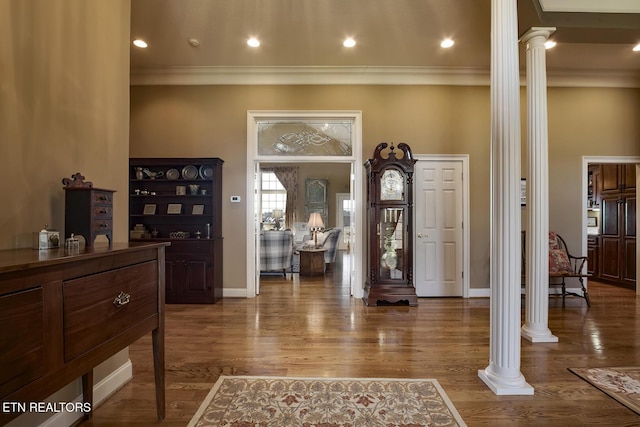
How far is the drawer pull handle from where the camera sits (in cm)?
141

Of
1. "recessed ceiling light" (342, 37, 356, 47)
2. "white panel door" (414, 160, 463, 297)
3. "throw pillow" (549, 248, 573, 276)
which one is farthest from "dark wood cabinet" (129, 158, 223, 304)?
"throw pillow" (549, 248, 573, 276)

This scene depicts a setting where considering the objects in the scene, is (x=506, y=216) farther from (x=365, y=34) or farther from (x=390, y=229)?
(x=365, y=34)

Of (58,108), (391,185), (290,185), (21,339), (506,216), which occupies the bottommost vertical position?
(21,339)

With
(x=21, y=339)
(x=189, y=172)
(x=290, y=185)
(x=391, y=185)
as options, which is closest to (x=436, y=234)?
(x=391, y=185)

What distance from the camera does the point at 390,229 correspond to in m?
4.34

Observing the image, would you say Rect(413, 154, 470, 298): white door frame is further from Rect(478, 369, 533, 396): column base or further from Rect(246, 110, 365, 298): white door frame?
Rect(478, 369, 533, 396): column base

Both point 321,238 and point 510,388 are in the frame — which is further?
point 321,238

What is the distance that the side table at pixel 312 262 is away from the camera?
6430 mm

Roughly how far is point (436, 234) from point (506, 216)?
2589mm

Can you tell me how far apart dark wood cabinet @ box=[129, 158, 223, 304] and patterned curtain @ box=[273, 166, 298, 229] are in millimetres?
5905

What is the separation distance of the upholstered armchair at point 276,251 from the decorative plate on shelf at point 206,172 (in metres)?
1.78

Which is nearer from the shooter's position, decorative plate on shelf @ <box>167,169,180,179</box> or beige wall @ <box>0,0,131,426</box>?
beige wall @ <box>0,0,131,426</box>

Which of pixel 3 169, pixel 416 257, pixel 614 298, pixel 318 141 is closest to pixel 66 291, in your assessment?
pixel 3 169

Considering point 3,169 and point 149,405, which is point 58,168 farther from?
point 149,405
